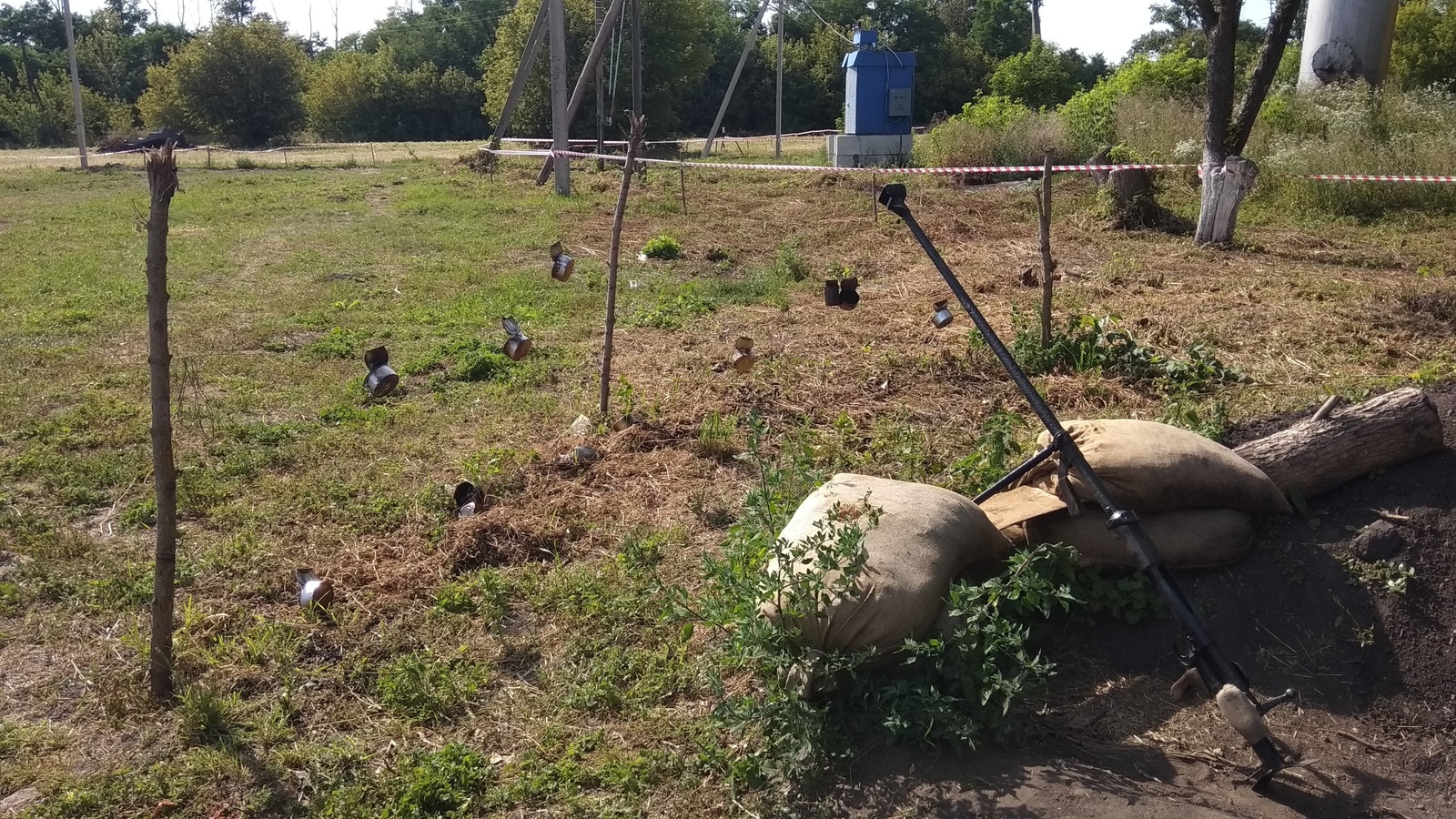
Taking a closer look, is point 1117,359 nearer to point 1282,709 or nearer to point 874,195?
point 1282,709

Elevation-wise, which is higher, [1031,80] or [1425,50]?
[1031,80]

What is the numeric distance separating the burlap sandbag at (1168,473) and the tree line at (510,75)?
29.9 meters

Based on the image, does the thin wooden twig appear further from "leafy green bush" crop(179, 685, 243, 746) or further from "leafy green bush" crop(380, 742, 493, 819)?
"leafy green bush" crop(179, 685, 243, 746)

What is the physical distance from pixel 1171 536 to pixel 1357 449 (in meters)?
0.90

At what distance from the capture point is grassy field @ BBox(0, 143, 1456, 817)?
3416 millimetres

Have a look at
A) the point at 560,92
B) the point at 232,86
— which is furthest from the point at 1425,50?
the point at 232,86

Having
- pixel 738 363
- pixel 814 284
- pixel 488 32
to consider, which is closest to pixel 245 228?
pixel 814 284

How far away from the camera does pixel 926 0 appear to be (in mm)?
54562

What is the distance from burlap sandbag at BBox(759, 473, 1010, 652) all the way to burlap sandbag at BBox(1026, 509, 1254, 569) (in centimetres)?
20

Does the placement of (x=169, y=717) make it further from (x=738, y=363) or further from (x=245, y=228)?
(x=245, y=228)

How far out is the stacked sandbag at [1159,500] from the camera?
3.73 metres

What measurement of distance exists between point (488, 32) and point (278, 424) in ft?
197

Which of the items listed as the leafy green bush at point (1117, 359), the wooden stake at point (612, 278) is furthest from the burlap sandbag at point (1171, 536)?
the wooden stake at point (612, 278)

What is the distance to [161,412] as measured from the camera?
136 inches
